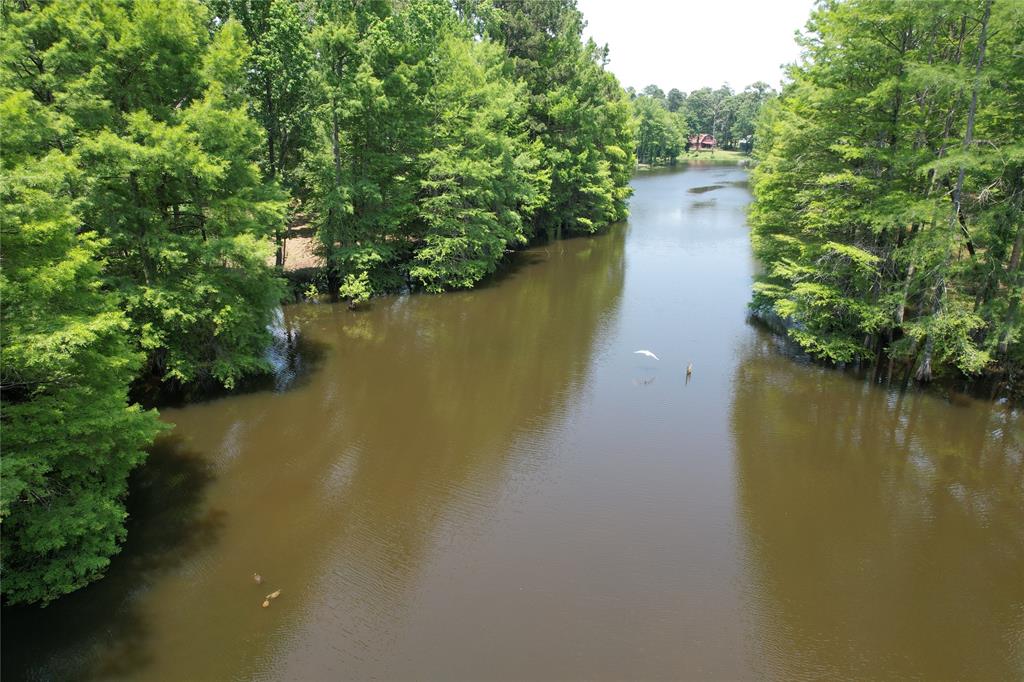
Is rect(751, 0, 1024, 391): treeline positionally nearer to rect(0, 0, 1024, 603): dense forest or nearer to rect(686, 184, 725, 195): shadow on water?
rect(0, 0, 1024, 603): dense forest

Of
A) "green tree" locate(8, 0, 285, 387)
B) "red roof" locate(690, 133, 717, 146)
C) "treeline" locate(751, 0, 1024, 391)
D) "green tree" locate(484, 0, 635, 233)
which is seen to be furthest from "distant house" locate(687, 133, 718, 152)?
"green tree" locate(8, 0, 285, 387)

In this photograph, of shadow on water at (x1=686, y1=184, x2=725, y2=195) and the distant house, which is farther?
the distant house

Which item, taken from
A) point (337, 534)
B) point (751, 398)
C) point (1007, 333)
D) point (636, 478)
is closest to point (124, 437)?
point (337, 534)

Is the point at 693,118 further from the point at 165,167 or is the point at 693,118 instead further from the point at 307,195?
the point at 165,167

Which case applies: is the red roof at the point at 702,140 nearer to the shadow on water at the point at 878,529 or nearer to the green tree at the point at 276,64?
the green tree at the point at 276,64

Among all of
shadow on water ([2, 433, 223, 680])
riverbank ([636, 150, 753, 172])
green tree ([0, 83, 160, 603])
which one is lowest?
shadow on water ([2, 433, 223, 680])

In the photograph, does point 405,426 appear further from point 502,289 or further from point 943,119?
point 943,119

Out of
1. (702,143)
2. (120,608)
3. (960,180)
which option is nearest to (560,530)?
(120,608)
